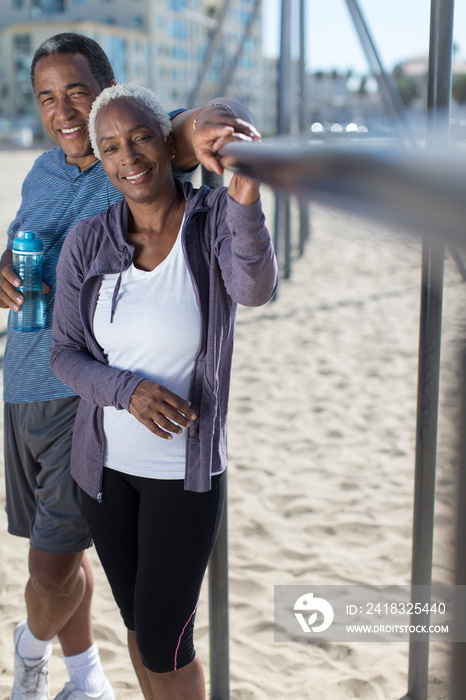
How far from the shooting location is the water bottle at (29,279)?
169 centimetres

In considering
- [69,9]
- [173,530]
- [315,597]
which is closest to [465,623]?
[173,530]

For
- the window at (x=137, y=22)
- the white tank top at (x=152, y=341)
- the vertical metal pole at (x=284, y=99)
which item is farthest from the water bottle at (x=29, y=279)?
the window at (x=137, y=22)

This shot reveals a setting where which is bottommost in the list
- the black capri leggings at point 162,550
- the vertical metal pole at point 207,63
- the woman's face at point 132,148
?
the black capri leggings at point 162,550

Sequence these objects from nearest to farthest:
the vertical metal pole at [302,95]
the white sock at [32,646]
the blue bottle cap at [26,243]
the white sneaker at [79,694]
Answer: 1. the blue bottle cap at [26,243]
2. the white sock at [32,646]
3. the white sneaker at [79,694]
4. the vertical metal pole at [302,95]

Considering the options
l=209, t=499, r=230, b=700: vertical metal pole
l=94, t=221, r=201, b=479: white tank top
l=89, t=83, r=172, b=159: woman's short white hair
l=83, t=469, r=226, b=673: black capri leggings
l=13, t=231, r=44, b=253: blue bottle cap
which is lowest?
l=209, t=499, r=230, b=700: vertical metal pole

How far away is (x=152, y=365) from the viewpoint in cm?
155

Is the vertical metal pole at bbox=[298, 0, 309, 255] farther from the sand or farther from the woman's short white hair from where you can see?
the woman's short white hair

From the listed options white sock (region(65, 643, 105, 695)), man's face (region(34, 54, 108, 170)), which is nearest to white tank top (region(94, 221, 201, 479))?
man's face (region(34, 54, 108, 170))

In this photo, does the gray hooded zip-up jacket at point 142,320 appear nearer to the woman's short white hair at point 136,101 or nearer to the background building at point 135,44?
the woman's short white hair at point 136,101

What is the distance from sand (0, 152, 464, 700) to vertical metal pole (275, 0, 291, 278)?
1.49m

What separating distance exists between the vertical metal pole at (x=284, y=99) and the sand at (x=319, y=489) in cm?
149

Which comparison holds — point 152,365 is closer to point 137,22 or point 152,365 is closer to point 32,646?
point 32,646

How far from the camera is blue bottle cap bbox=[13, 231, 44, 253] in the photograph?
66.1 inches

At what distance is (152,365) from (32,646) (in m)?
1.00
